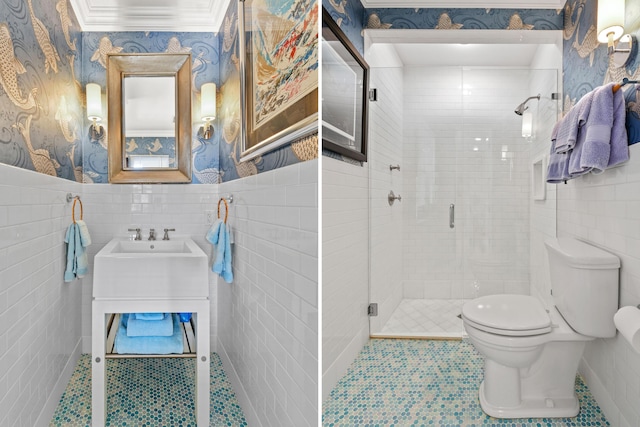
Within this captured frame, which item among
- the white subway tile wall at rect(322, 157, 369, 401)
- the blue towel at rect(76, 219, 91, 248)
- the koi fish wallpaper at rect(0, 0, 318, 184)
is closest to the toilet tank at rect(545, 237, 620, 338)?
the white subway tile wall at rect(322, 157, 369, 401)

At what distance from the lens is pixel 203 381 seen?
1.61m

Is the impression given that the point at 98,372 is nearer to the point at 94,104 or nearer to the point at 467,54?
the point at 94,104

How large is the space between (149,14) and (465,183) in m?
1.64

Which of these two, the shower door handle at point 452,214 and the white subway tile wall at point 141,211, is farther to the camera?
the white subway tile wall at point 141,211

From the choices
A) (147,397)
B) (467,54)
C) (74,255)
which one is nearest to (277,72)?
(467,54)

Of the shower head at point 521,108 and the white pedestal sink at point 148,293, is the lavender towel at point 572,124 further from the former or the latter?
the white pedestal sink at point 148,293

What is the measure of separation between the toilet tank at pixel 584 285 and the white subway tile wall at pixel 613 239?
0.10ft

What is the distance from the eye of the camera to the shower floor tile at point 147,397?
1.63 m

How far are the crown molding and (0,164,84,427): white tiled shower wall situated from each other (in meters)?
1.46

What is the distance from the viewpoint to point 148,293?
156 centimetres

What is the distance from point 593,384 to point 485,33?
1353 mm

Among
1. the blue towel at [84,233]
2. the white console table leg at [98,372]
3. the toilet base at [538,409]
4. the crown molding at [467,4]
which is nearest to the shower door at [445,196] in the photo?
the crown molding at [467,4]

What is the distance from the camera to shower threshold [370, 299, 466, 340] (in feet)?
5.82

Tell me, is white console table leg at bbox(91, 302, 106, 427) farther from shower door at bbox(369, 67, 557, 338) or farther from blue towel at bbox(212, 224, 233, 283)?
shower door at bbox(369, 67, 557, 338)
